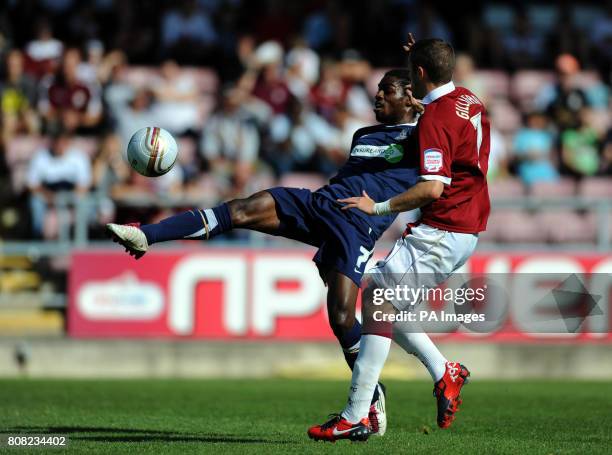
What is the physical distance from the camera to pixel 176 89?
1753 centimetres

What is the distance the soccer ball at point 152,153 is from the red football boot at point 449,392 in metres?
2.38

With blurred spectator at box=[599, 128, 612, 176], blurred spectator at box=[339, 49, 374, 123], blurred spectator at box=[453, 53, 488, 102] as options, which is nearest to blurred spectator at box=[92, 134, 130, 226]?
blurred spectator at box=[339, 49, 374, 123]

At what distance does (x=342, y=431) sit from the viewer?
24.9ft

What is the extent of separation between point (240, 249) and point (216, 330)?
104 cm

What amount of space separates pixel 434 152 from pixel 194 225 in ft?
5.55

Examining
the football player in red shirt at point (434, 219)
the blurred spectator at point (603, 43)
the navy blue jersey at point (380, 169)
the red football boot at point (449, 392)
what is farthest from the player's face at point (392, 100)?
the blurred spectator at point (603, 43)

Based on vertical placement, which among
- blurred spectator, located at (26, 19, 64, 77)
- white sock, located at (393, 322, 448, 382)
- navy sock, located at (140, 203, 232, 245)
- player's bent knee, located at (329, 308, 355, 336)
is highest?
blurred spectator, located at (26, 19, 64, 77)

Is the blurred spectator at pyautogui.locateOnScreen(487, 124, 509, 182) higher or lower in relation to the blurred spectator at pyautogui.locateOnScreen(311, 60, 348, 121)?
lower

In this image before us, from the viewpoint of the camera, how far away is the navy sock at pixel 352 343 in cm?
820

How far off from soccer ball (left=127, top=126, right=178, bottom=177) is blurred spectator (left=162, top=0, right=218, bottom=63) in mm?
10476

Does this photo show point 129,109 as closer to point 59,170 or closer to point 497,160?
point 59,170

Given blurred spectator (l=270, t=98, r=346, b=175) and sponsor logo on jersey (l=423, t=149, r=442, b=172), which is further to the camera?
blurred spectator (l=270, t=98, r=346, b=175)

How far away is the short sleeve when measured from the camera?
733cm

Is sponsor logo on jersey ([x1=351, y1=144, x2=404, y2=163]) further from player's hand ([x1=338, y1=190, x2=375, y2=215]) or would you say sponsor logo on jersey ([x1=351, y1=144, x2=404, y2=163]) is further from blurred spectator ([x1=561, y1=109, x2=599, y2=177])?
blurred spectator ([x1=561, y1=109, x2=599, y2=177])
